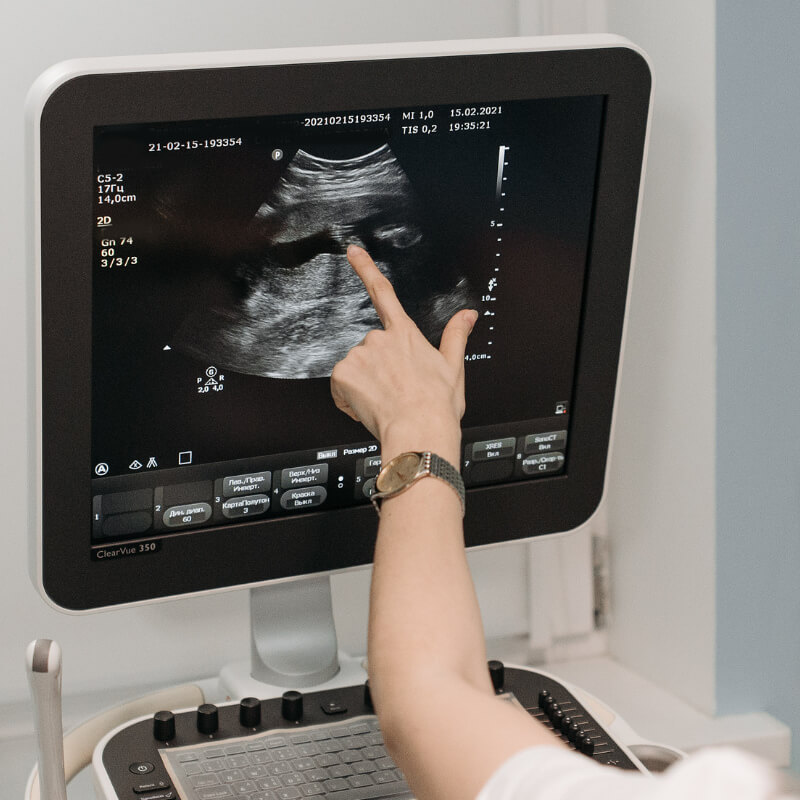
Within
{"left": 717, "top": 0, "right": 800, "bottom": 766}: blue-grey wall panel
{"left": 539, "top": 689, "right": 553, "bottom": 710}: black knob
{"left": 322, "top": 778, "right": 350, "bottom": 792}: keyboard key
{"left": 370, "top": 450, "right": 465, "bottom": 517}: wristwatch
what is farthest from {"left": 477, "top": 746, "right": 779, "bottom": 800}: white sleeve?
{"left": 717, "top": 0, "right": 800, "bottom": 766}: blue-grey wall panel

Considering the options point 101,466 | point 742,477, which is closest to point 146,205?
point 101,466

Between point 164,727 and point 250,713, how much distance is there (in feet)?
0.27

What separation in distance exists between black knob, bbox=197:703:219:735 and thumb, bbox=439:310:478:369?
41cm

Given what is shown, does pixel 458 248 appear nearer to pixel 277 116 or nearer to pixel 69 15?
pixel 277 116

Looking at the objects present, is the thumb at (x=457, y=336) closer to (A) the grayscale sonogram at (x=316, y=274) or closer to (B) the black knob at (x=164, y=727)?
(A) the grayscale sonogram at (x=316, y=274)

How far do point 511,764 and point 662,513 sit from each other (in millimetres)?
904

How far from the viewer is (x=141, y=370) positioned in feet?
3.67

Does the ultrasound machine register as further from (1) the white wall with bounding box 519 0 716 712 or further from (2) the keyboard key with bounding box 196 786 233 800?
(1) the white wall with bounding box 519 0 716 712

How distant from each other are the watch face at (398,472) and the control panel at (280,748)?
33cm

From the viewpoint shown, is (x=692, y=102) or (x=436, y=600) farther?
→ (x=692, y=102)

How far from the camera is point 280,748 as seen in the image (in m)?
1.13

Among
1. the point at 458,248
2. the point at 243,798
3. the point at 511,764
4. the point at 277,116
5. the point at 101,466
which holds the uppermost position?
the point at 277,116

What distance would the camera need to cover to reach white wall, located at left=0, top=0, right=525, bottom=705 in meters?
1.31

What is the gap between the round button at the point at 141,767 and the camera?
1.08 m
